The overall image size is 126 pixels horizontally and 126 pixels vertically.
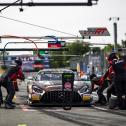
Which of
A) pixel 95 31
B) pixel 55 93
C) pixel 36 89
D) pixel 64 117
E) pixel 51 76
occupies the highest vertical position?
pixel 95 31

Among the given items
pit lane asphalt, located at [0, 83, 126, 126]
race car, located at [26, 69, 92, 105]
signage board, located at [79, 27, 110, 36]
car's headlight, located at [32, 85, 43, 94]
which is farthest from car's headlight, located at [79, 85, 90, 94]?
signage board, located at [79, 27, 110, 36]

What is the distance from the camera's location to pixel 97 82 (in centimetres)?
1780

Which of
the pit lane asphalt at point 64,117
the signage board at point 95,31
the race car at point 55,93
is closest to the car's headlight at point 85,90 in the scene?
the race car at point 55,93

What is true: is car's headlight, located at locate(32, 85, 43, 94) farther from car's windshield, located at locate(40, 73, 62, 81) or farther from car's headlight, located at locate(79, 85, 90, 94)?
car's headlight, located at locate(79, 85, 90, 94)

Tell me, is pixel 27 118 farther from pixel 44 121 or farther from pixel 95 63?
pixel 95 63

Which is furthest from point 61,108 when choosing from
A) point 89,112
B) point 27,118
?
point 27,118

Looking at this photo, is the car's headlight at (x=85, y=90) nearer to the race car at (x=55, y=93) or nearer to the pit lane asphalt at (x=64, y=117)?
the race car at (x=55, y=93)

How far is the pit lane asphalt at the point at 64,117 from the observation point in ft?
37.0

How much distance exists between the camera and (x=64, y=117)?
12.7 metres

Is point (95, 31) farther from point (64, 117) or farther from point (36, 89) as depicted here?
point (64, 117)

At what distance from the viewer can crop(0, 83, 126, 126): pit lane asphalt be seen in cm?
1127

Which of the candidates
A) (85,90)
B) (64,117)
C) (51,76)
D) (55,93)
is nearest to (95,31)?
(51,76)

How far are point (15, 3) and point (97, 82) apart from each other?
4808 millimetres

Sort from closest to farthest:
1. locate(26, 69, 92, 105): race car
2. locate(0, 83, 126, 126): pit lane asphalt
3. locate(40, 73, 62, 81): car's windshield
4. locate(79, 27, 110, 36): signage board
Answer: locate(0, 83, 126, 126): pit lane asphalt → locate(26, 69, 92, 105): race car → locate(40, 73, 62, 81): car's windshield → locate(79, 27, 110, 36): signage board
